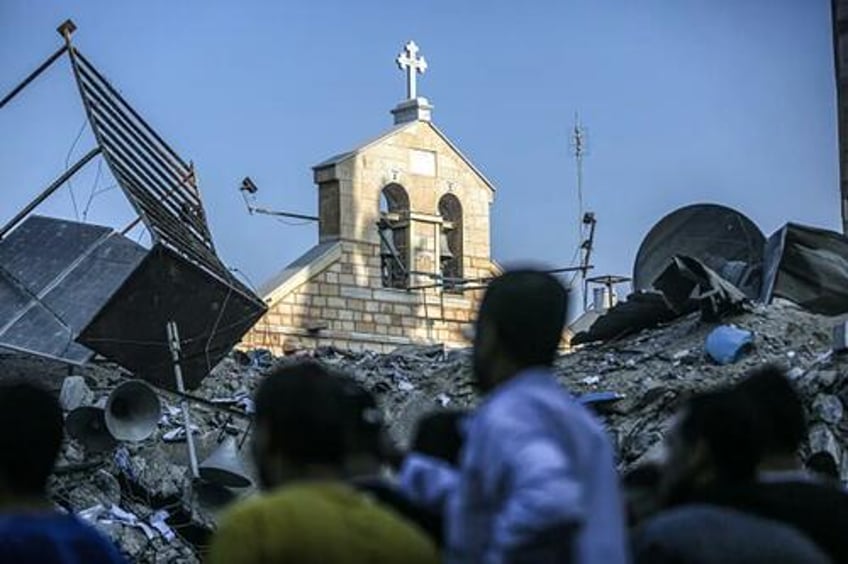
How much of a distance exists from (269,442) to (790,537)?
1.09 meters

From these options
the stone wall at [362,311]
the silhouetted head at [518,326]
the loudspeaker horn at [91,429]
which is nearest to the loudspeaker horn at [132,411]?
the loudspeaker horn at [91,429]

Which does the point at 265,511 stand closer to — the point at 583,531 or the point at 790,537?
the point at 583,531

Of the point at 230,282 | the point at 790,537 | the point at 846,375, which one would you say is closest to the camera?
the point at 790,537

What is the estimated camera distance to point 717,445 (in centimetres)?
416

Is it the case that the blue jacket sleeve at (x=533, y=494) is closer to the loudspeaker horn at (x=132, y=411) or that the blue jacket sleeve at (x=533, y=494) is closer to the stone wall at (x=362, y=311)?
the loudspeaker horn at (x=132, y=411)

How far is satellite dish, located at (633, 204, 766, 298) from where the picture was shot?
2239 centimetres

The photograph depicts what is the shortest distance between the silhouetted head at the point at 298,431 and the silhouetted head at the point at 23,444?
55 centimetres

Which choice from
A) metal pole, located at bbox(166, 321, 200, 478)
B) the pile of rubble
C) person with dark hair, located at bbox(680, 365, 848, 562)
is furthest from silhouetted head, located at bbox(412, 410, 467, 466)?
metal pole, located at bbox(166, 321, 200, 478)

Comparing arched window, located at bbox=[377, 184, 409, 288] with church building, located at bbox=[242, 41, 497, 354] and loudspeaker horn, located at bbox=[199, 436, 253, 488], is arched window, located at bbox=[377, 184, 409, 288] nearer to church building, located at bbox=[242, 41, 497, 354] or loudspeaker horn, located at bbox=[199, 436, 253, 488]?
church building, located at bbox=[242, 41, 497, 354]

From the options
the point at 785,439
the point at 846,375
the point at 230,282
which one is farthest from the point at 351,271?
the point at 785,439

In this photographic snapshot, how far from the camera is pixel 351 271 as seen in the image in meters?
30.6

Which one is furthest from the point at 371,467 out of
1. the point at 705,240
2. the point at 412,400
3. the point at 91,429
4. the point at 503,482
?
the point at 705,240

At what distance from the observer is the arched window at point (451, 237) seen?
31.3 metres

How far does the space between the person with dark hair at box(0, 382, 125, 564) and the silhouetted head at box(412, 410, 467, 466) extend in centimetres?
77
